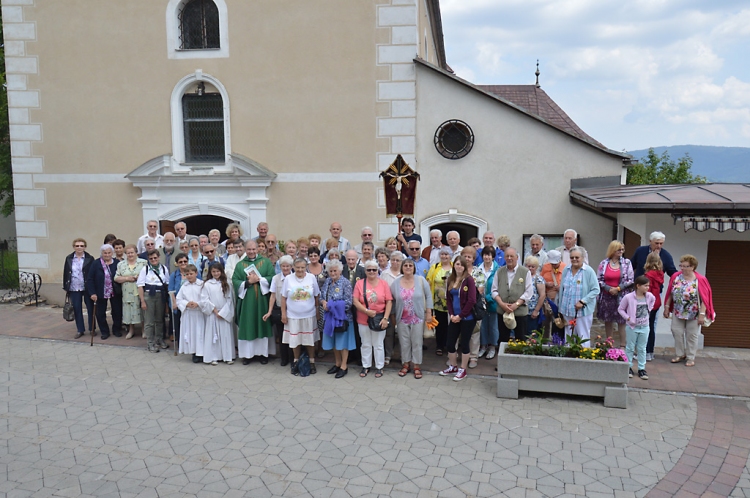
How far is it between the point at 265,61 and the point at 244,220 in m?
3.33

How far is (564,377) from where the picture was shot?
6.99 m

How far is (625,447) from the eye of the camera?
5949 millimetres

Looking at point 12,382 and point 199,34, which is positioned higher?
point 199,34

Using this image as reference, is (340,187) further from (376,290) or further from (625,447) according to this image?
(625,447)

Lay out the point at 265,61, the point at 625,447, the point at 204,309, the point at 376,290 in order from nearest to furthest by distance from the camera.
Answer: the point at 625,447 → the point at 376,290 → the point at 204,309 → the point at 265,61

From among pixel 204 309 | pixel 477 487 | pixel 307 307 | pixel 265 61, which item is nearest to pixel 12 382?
pixel 204 309

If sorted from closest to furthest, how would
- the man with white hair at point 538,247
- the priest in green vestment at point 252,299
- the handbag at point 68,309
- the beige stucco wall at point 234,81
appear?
the priest in green vestment at point 252,299 < the man with white hair at point 538,247 < the handbag at point 68,309 < the beige stucco wall at point 234,81

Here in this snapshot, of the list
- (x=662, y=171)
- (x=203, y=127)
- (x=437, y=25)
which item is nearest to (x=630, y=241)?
(x=203, y=127)

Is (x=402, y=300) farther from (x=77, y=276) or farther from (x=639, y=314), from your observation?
(x=77, y=276)

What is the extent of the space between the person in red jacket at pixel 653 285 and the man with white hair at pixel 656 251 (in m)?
0.14

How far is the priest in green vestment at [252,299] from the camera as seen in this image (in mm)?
8547

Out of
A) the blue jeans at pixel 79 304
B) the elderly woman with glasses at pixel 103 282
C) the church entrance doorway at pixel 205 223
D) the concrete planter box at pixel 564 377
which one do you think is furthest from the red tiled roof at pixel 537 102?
the blue jeans at pixel 79 304

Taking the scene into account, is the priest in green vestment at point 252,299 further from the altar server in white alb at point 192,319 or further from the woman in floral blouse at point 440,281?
the woman in floral blouse at point 440,281

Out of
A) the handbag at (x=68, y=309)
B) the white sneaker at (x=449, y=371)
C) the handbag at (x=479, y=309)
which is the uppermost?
the handbag at (x=479, y=309)
